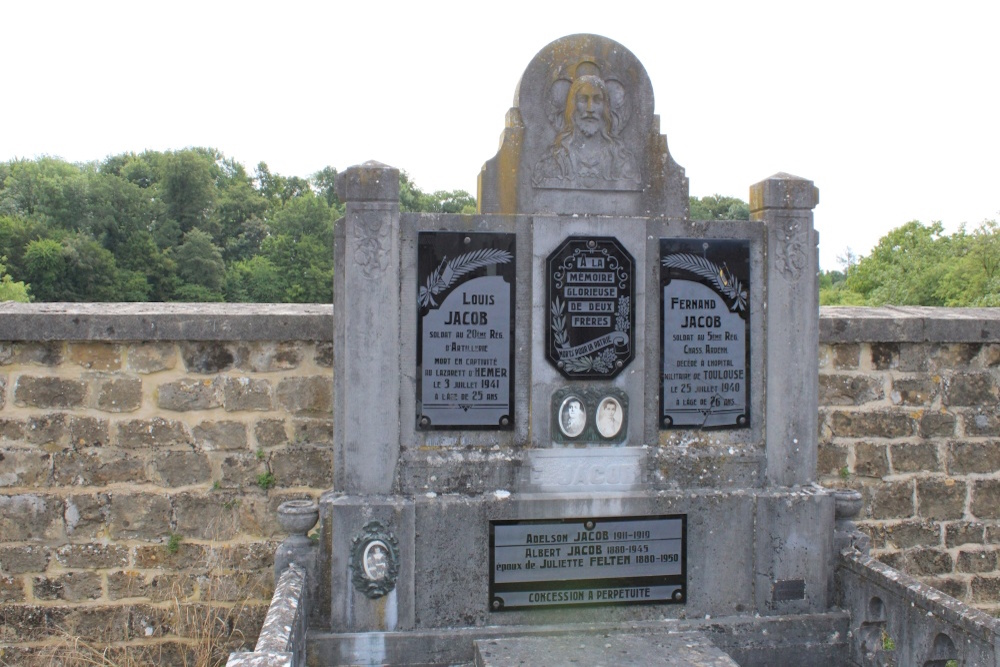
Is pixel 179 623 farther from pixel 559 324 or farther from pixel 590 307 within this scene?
pixel 590 307

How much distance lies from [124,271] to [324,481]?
139 ft

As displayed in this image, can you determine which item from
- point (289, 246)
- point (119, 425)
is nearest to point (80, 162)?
point (289, 246)

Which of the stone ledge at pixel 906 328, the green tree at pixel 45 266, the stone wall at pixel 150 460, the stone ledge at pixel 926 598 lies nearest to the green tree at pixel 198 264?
the green tree at pixel 45 266

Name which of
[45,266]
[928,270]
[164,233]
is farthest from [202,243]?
[928,270]

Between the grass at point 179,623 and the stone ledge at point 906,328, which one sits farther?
the stone ledge at point 906,328

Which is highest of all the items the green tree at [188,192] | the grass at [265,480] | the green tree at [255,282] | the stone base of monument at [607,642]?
the green tree at [188,192]

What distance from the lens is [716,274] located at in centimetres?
443

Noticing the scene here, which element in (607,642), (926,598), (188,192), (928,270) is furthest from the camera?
(188,192)

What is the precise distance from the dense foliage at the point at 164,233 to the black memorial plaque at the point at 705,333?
117ft

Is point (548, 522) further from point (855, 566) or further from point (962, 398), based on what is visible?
point (962, 398)

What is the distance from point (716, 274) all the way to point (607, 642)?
2.00 meters

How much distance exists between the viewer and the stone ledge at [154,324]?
5.07m

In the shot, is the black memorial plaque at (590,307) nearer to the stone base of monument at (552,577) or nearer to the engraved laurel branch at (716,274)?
the engraved laurel branch at (716,274)

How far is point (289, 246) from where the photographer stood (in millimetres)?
44531
